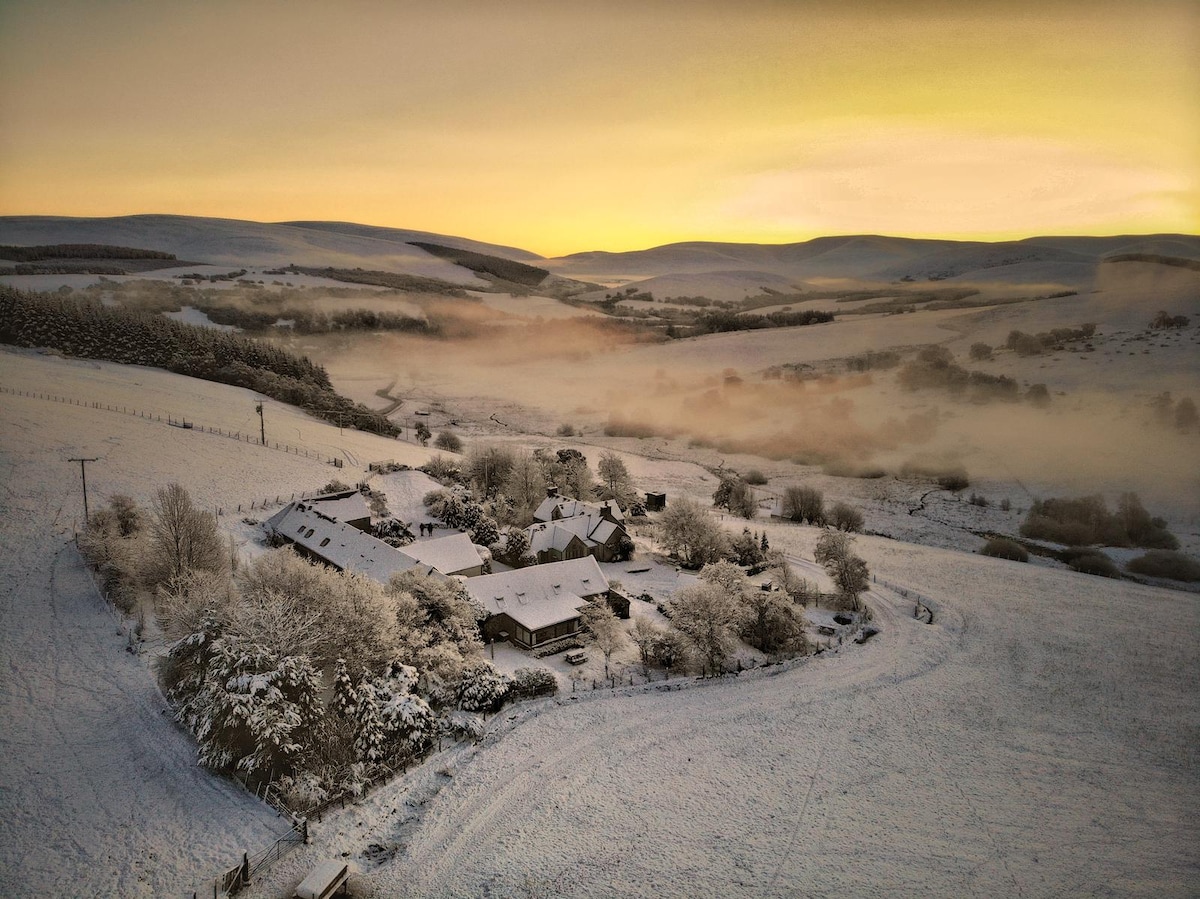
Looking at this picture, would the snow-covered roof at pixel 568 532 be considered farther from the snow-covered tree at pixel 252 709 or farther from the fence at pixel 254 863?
the fence at pixel 254 863

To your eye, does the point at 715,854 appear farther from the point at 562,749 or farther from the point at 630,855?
the point at 562,749

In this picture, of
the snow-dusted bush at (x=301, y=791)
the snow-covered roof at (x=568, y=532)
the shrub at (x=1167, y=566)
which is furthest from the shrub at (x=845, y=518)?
the snow-dusted bush at (x=301, y=791)

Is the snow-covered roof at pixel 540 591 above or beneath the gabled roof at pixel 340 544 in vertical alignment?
beneath

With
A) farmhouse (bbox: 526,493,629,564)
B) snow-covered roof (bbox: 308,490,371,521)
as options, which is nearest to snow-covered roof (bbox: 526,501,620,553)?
farmhouse (bbox: 526,493,629,564)

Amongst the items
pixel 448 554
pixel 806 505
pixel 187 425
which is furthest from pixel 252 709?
pixel 806 505

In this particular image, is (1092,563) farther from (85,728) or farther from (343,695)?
(85,728)
